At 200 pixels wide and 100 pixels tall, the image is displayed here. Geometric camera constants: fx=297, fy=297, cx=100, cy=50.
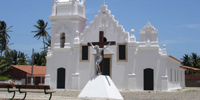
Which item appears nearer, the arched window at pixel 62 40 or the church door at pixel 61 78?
the church door at pixel 61 78

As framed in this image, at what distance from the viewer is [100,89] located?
15875 millimetres

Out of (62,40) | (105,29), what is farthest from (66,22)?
(105,29)

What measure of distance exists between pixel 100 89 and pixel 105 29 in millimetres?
12715

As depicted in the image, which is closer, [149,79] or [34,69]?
[149,79]

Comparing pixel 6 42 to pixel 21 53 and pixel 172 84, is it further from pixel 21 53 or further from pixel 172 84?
pixel 172 84

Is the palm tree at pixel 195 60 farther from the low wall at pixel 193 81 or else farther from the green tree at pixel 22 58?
the green tree at pixel 22 58

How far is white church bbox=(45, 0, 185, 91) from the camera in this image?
87.4 ft

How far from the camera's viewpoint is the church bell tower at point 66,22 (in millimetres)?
29453

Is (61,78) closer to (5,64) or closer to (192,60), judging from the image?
(5,64)

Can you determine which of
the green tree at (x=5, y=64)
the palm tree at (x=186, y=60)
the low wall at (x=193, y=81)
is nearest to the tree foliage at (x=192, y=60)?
the palm tree at (x=186, y=60)

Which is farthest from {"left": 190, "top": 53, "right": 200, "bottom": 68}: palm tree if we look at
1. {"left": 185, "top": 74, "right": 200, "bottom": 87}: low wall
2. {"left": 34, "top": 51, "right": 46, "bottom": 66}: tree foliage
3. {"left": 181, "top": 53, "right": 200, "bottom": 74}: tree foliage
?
{"left": 34, "top": 51, "right": 46, "bottom": 66}: tree foliage

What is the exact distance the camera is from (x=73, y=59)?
2866 cm

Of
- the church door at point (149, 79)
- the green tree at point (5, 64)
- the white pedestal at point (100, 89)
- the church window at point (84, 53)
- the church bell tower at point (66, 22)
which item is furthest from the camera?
the green tree at point (5, 64)

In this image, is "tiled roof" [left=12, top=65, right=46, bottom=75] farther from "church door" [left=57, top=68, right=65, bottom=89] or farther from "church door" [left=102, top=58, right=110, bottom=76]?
"church door" [left=102, top=58, right=110, bottom=76]
